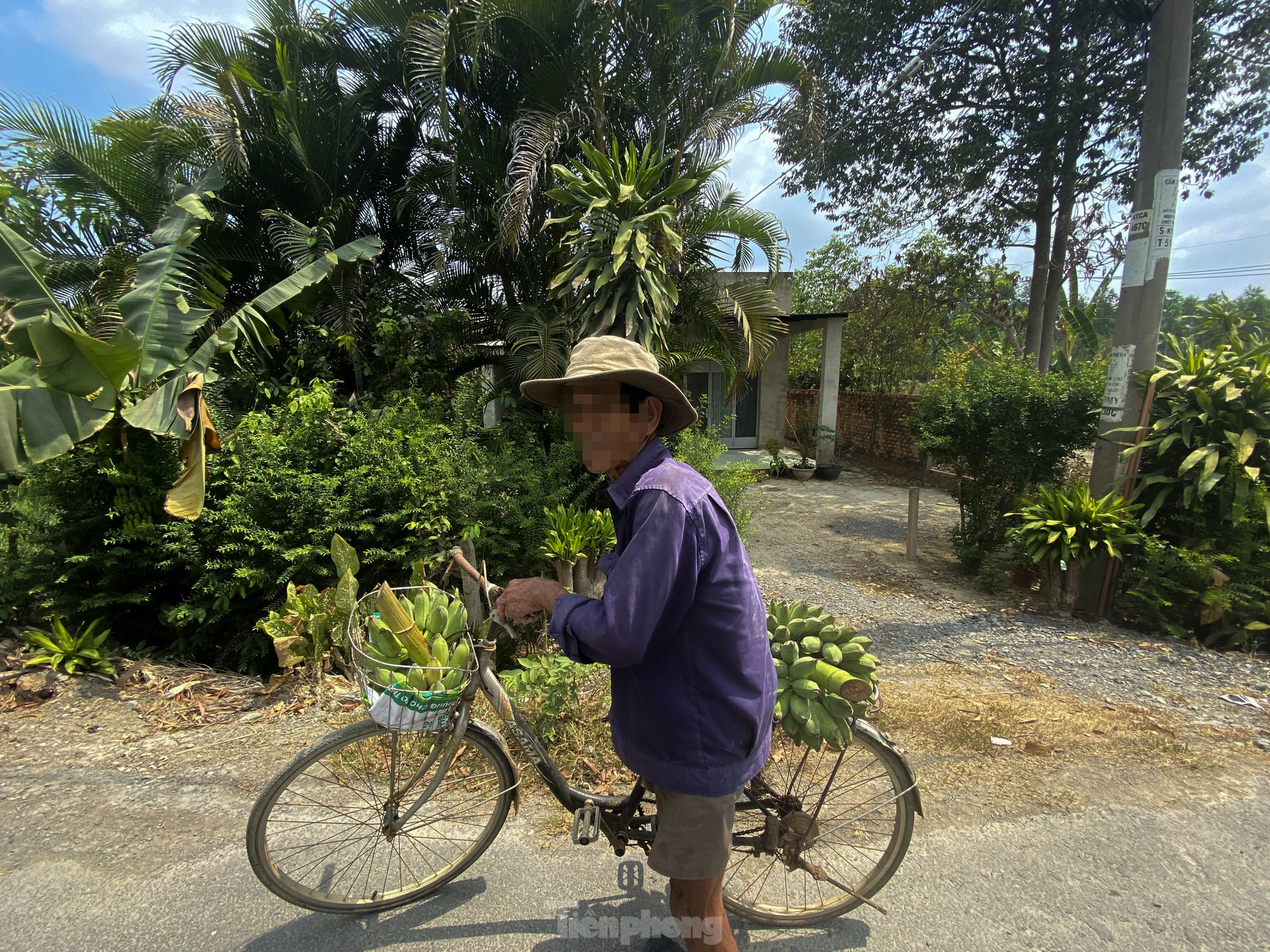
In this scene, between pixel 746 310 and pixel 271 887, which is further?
pixel 746 310

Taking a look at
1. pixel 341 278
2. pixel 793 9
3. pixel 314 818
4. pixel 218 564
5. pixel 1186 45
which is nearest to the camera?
pixel 314 818

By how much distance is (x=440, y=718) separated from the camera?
195cm

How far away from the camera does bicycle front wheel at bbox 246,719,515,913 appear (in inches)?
81.0

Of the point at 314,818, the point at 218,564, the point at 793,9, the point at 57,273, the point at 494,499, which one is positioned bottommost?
the point at 314,818

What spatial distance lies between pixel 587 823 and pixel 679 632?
3.02ft

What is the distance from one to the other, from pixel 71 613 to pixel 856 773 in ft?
17.3

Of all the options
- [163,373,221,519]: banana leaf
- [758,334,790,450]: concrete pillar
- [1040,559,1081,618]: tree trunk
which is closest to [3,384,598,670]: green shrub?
[163,373,221,519]: banana leaf

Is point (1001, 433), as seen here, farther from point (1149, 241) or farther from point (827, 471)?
point (827, 471)

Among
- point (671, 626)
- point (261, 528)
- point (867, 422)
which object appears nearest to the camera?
point (671, 626)

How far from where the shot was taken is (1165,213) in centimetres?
481

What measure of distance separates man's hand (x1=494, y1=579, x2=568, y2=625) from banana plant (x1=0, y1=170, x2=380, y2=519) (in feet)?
10.5

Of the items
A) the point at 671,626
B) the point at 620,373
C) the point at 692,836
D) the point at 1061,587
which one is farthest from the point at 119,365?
the point at 1061,587

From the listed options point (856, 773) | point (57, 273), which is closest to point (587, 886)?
point (856, 773)

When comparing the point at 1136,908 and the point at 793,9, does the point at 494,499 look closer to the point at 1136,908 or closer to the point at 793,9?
the point at 1136,908
